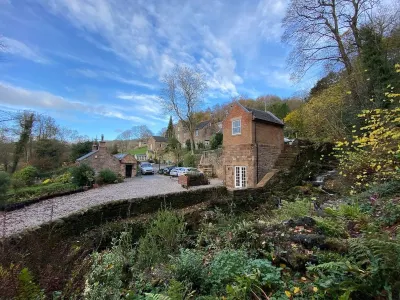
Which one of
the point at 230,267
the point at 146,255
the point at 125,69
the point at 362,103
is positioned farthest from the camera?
the point at 125,69

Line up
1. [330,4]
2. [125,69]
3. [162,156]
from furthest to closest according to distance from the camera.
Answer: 1. [162,156]
2. [330,4]
3. [125,69]

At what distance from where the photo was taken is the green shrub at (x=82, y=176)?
738 inches

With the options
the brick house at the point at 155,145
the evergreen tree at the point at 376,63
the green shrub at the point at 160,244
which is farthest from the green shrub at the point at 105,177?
the brick house at the point at 155,145

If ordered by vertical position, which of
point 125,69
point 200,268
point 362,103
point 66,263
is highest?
point 125,69

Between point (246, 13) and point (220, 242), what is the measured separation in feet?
30.2

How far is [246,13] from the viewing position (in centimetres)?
884

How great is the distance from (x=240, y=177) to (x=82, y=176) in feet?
47.0

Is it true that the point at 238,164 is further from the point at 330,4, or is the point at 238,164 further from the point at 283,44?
the point at 330,4

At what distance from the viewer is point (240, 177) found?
15445mm

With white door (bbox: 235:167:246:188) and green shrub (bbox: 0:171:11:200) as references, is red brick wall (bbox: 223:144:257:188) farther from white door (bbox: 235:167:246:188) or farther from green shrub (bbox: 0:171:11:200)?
green shrub (bbox: 0:171:11:200)

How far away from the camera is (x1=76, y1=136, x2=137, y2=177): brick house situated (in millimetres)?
22688

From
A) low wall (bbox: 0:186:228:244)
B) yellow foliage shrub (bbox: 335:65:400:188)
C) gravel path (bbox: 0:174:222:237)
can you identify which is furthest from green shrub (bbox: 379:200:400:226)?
gravel path (bbox: 0:174:222:237)

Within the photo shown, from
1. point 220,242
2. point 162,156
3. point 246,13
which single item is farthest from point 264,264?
point 162,156

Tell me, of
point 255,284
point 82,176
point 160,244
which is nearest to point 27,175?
point 82,176
